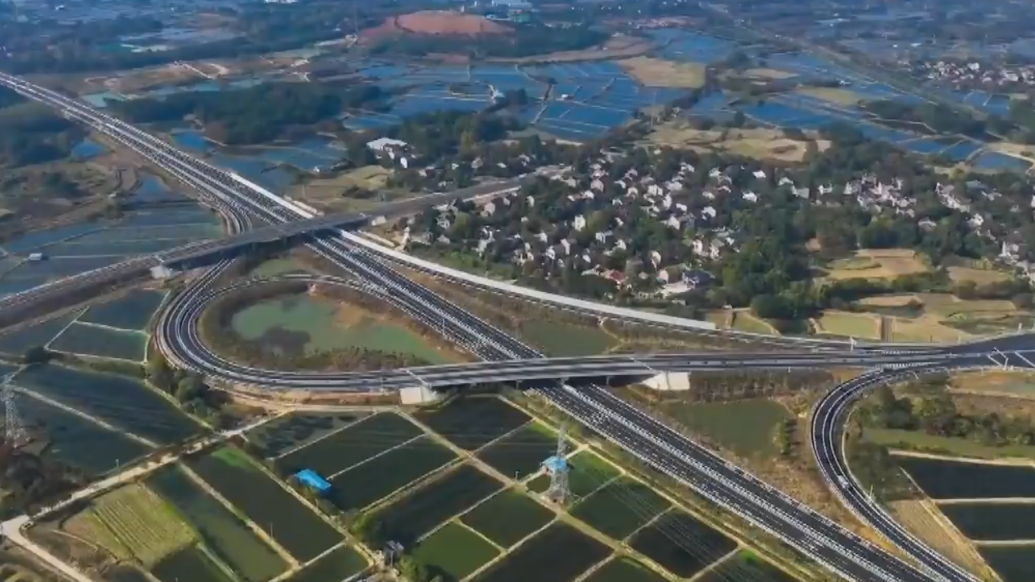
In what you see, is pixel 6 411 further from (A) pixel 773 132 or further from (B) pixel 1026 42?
(B) pixel 1026 42

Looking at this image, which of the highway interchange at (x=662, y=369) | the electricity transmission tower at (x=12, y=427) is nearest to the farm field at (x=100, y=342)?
the highway interchange at (x=662, y=369)

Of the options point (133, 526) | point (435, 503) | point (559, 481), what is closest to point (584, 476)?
point (559, 481)

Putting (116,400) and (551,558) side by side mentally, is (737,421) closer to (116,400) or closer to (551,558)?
(551,558)

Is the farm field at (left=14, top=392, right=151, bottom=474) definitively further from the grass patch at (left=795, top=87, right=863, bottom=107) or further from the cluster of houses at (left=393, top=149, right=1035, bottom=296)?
the grass patch at (left=795, top=87, right=863, bottom=107)

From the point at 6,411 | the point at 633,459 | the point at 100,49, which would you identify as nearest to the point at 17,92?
the point at 100,49

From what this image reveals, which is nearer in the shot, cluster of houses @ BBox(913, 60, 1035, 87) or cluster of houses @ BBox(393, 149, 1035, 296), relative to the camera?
cluster of houses @ BBox(393, 149, 1035, 296)

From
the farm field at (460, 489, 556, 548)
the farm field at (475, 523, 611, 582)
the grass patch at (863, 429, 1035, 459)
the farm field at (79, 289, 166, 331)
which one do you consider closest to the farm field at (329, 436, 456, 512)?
the farm field at (460, 489, 556, 548)

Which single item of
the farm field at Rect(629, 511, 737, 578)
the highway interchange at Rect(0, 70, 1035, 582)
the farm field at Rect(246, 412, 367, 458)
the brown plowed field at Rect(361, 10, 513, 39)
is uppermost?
the brown plowed field at Rect(361, 10, 513, 39)
